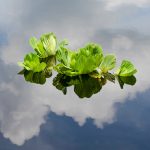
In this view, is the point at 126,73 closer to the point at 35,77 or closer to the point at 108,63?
the point at 108,63

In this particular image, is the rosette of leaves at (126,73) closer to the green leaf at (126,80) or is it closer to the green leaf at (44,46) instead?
the green leaf at (126,80)

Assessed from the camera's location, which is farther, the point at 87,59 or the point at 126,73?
the point at 126,73

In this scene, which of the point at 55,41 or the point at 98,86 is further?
the point at 55,41

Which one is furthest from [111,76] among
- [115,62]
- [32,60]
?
[32,60]

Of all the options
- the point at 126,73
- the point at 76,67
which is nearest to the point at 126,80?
A: the point at 126,73

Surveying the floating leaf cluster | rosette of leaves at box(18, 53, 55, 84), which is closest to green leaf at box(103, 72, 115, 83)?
the floating leaf cluster

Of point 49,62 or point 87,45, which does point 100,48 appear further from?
point 49,62
